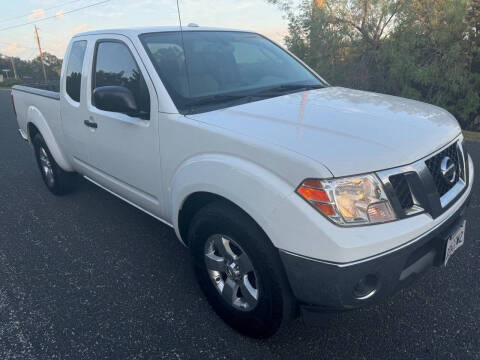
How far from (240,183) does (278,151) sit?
0.84 feet

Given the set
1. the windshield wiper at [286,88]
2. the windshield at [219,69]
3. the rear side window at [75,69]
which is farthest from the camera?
the rear side window at [75,69]

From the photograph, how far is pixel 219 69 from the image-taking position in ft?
9.18

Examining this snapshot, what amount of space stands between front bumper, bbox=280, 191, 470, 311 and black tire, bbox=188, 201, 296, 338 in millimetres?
95

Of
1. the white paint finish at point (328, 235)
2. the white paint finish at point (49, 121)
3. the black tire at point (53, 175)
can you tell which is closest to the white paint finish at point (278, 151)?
the white paint finish at point (328, 235)

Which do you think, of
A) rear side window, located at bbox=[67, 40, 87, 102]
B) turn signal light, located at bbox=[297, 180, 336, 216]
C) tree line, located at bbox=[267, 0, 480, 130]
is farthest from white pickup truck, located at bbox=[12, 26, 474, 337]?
tree line, located at bbox=[267, 0, 480, 130]

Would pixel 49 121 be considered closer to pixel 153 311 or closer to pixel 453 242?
pixel 153 311

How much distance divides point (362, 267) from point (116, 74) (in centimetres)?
229

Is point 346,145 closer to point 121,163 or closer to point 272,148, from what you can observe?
point 272,148

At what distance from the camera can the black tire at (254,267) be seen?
6.10ft

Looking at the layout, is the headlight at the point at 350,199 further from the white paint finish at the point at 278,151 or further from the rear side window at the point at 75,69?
the rear side window at the point at 75,69

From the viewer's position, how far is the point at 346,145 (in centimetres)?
178

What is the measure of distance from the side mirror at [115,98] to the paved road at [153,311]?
1.28 metres

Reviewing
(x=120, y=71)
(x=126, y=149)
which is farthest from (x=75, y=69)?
(x=126, y=149)

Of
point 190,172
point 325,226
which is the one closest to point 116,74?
point 190,172
